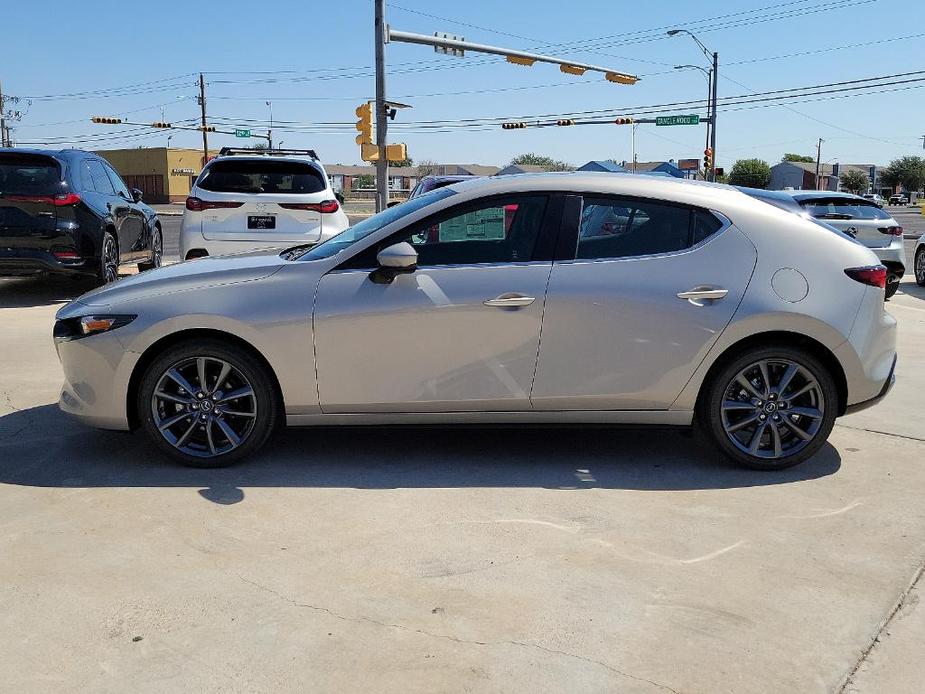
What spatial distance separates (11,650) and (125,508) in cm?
133

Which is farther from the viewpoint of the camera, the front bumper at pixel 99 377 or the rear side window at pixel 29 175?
the rear side window at pixel 29 175

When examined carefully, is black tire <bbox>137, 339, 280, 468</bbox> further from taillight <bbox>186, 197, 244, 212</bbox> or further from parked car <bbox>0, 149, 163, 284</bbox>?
parked car <bbox>0, 149, 163, 284</bbox>

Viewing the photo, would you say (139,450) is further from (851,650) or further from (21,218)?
(21,218)

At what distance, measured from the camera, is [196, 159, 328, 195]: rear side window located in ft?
32.8

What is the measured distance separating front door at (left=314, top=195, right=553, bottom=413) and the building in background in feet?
281

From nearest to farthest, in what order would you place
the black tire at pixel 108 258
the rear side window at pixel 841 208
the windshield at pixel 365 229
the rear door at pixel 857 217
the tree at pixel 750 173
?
the windshield at pixel 365 229 < the black tire at pixel 108 258 < the rear door at pixel 857 217 < the rear side window at pixel 841 208 < the tree at pixel 750 173

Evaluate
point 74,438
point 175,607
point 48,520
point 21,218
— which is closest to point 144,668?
point 175,607

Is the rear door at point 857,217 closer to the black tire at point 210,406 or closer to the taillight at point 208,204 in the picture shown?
the taillight at point 208,204

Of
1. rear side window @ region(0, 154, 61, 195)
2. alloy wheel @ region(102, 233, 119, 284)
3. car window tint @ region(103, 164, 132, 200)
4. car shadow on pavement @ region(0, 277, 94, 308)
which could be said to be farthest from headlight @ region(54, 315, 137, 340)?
car window tint @ region(103, 164, 132, 200)

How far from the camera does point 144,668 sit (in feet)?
9.62

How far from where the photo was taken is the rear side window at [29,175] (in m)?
10.7

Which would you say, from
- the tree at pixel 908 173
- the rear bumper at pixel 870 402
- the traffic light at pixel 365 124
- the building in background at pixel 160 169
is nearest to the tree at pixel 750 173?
the tree at pixel 908 173

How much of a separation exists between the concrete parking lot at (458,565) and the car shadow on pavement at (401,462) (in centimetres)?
2

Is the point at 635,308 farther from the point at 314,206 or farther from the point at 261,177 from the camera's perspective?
the point at 261,177
